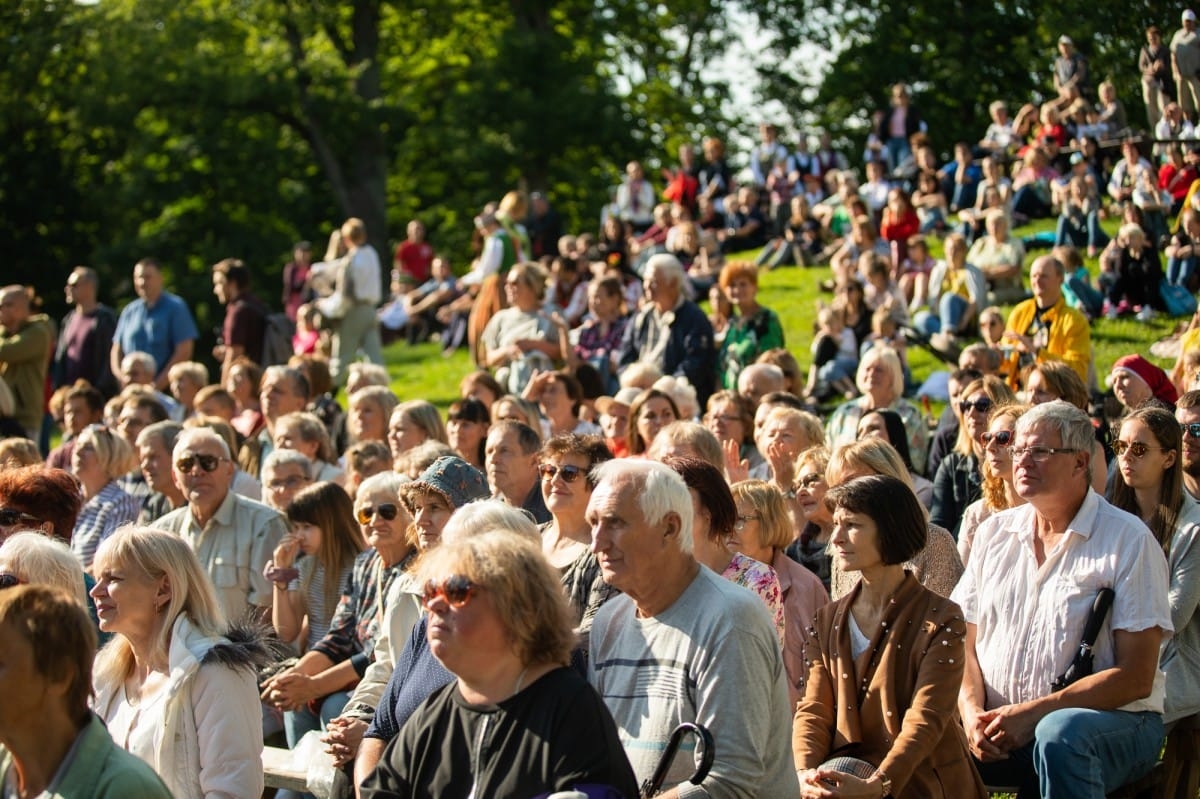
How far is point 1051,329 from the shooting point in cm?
1052

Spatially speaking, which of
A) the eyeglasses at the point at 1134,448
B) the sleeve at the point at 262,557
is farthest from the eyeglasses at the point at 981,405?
the sleeve at the point at 262,557

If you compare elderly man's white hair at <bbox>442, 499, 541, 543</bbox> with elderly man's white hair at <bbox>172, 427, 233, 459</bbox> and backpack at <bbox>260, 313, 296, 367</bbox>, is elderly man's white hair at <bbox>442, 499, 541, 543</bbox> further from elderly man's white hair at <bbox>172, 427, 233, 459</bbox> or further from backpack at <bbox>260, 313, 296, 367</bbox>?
backpack at <bbox>260, 313, 296, 367</bbox>

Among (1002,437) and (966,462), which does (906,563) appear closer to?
(1002,437)

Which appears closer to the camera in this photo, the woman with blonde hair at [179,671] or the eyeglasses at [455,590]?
the eyeglasses at [455,590]

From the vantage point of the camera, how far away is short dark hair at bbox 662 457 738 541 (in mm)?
5219

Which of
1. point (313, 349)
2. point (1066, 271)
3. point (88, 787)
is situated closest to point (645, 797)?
point (88, 787)

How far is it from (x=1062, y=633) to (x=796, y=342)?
37.9 feet

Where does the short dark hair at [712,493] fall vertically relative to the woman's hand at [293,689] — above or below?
above

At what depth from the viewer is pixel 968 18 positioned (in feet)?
79.6

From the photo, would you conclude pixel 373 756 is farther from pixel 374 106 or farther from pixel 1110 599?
pixel 374 106

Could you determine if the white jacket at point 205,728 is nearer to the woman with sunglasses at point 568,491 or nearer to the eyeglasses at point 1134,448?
the woman with sunglasses at point 568,491

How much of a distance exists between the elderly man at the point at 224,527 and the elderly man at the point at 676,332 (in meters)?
3.67

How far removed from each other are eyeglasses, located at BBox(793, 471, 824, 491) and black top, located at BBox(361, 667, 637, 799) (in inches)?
126

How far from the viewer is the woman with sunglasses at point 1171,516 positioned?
18.4 feet
